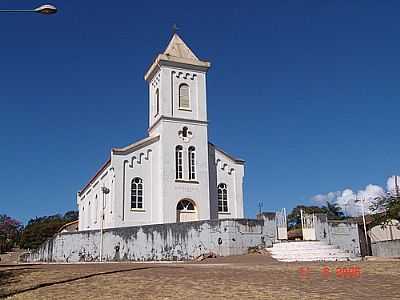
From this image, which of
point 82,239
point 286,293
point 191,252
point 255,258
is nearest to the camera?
point 286,293

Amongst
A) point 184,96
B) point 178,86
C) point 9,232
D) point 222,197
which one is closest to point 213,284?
point 222,197

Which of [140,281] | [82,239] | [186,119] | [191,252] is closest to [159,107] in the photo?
[186,119]

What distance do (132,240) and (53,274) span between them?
37.4 feet

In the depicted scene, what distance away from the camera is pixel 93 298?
12.0 m

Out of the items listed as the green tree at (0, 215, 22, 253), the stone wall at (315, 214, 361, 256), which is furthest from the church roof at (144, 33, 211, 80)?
the green tree at (0, 215, 22, 253)

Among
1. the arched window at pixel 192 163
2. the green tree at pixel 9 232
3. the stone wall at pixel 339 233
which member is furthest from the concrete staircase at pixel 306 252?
the green tree at pixel 9 232

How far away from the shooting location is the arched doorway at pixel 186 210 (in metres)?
35.6

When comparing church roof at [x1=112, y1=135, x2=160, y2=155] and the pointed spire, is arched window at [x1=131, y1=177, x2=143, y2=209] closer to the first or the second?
Answer: church roof at [x1=112, y1=135, x2=160, y2=155]

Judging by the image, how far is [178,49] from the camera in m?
39.3

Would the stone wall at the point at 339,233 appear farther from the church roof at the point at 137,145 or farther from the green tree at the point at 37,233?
the green tree at the point at 37,233

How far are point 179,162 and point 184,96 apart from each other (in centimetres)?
524

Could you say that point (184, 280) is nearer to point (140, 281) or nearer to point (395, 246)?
point (140, 281)

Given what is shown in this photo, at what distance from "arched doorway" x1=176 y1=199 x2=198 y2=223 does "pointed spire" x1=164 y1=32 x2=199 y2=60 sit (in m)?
11.5

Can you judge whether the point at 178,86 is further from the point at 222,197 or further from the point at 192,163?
the point at 222,197
